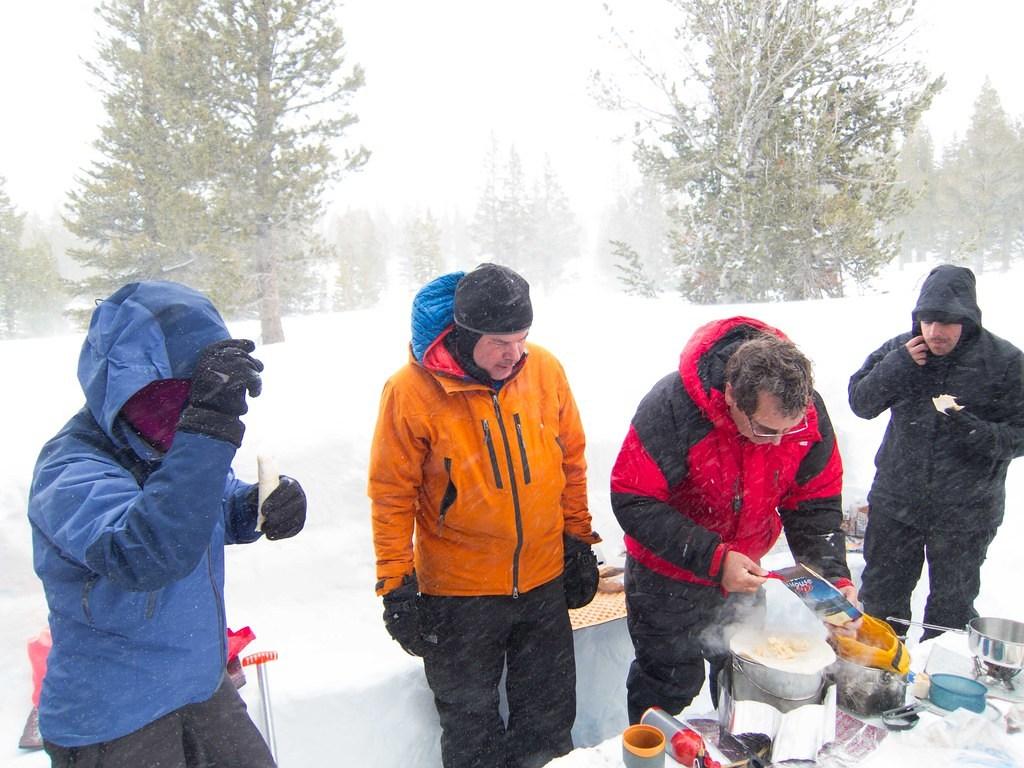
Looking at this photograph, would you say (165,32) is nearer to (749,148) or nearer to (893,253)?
(749,148)

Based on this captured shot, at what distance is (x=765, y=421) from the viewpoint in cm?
191

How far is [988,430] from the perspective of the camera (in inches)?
113

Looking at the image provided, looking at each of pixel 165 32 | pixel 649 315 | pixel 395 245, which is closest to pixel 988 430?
pixel 649 315

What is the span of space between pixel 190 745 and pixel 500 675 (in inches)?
47.9

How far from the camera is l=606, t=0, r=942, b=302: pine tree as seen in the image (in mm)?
10523

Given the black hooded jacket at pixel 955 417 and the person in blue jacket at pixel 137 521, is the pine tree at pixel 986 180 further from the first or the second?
the person in blue jacket at pixel 137 521

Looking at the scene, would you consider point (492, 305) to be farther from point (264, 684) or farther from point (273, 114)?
point (273, 114)

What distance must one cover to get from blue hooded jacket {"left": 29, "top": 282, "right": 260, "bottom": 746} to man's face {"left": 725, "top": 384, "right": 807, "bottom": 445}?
1.49 m

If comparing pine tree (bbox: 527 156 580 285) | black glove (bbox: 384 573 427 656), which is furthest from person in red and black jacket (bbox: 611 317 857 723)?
pine tree (bbox: 527 156 580 285)

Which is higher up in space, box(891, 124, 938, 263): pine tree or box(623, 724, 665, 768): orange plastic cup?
box(891, 124, 938, 263): pine tree

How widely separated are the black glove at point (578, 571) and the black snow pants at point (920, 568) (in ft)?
5.41

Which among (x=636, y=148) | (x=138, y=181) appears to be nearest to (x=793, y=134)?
(x=636, y=148)

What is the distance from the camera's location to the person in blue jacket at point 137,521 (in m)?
1.34

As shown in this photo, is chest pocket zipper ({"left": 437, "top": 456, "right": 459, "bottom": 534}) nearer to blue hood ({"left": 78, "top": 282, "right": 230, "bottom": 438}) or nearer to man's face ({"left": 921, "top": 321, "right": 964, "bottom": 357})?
blue hood ({"left": 78, "top": 282, "right": 230, "bottom": 438})
